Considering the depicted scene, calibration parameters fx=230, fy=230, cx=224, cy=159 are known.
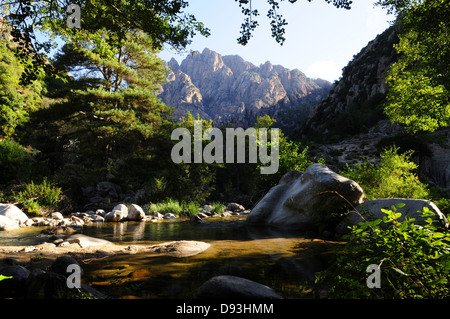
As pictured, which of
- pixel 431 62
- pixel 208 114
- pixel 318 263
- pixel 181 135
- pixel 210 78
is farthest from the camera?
pixel 210 78

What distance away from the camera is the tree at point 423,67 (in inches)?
264

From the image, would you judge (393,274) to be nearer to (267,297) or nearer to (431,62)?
(267,297)

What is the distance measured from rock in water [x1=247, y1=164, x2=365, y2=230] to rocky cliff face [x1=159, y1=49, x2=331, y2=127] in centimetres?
8103

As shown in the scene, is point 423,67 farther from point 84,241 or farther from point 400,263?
point 84,241

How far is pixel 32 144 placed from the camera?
20.6 meters

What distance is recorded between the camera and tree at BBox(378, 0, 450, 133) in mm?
6715

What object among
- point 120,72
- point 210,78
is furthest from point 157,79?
point 210,78

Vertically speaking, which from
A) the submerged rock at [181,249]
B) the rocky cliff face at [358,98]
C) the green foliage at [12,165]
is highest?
the rocky cliff face at [358,98]

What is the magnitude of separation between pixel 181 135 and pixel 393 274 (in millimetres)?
16448

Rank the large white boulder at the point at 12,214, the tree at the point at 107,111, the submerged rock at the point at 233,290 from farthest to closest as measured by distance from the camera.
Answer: the tree at the point at 107,111 → the large white boulder at the point at 12,214 → the submerged rock at the point at 233,290

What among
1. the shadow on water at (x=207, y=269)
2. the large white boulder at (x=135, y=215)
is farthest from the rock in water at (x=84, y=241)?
the large white boulder at (x=135, y=215)

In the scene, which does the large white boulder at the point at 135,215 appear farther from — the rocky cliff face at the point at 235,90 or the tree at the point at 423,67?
the rocky cliff face at the point at 235,90

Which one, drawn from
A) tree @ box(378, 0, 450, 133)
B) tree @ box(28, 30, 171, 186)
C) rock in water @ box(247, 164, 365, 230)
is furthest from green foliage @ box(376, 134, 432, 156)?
tree @ box(28, 30, 171, 186)

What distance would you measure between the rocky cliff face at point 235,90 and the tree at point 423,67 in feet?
255
